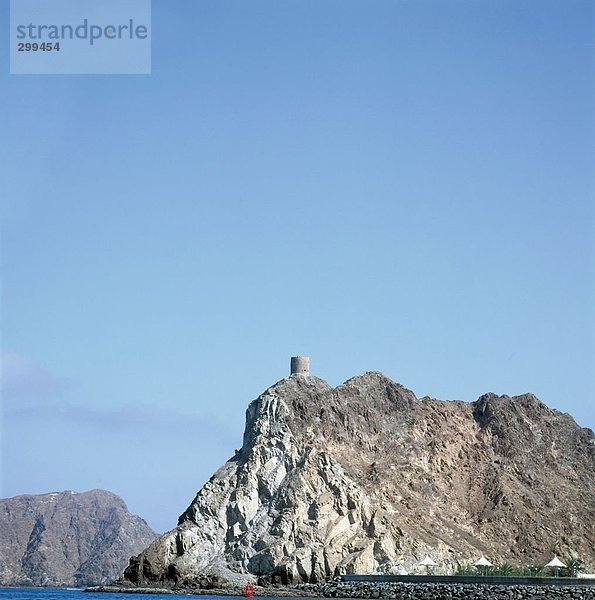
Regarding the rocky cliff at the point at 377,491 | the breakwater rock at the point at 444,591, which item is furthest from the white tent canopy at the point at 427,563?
the breakwater rock at the point at 444,591

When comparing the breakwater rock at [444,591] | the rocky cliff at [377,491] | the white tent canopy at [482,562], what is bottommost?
the breakwater rock at [444,591]

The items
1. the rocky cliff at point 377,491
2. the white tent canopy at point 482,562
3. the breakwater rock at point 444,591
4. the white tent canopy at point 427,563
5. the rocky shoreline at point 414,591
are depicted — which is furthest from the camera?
the rocky cliff at point 377,491

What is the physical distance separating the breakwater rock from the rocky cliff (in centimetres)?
765

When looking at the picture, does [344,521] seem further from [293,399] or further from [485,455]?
[485,455]

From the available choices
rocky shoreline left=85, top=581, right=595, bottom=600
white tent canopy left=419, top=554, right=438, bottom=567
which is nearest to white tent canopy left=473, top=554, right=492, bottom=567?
white tent canopy left=419, top=554, right=438, bottom=567

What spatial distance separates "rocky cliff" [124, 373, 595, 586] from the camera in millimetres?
123375

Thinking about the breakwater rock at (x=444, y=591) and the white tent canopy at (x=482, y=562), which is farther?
the white tent canopy at (x=482, y=562)

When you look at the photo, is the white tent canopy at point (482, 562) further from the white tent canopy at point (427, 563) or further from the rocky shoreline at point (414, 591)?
the rocky shoreline at point (414, 591)

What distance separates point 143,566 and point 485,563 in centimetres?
3655

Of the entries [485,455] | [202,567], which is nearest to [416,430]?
[485,455]

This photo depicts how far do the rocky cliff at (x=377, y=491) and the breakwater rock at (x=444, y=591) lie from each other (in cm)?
765

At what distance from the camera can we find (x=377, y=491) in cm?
12888

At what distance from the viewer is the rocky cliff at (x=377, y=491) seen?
405 feet

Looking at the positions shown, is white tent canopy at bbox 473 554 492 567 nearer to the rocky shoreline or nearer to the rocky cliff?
the rocky cliff
